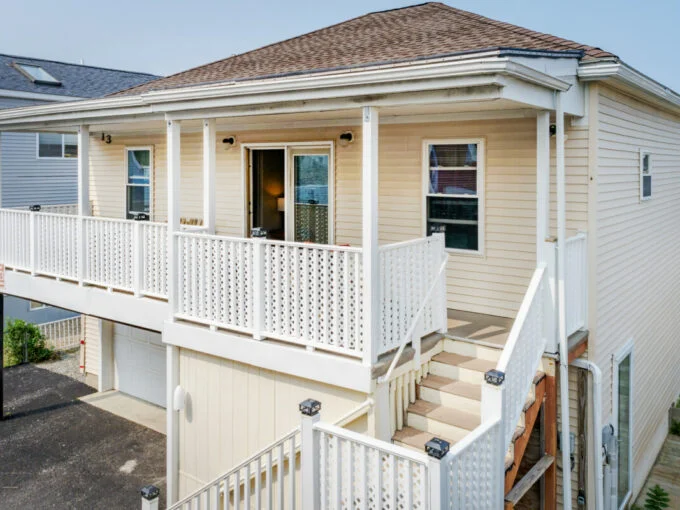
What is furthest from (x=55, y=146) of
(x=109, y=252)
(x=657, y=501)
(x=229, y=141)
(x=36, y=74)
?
(x=657, y=501)

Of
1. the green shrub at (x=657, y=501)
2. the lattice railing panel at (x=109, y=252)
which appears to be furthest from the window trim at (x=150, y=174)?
the green shrub at (x=657, y=501)

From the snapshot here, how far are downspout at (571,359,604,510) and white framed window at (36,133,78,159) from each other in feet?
59.7

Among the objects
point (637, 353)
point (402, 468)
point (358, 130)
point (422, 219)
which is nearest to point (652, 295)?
point (637, 353)

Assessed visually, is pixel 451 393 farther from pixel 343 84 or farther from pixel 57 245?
pixel 57 245

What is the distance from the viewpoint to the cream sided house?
514cm

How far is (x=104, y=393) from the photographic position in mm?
13242

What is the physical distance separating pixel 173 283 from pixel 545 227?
14.6ft

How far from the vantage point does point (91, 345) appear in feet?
47.1

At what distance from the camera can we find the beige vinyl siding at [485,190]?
6.98 metres

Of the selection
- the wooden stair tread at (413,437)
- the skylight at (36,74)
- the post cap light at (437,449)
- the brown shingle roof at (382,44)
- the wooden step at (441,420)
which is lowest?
the wooden stair tread at (413,437)

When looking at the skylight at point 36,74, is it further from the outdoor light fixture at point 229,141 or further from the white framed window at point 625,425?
the white framed window at point 625,425

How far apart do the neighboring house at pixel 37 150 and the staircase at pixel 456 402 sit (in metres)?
16.4

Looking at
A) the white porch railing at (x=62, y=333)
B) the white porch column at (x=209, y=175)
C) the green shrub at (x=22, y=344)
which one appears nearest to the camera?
the white porch column at (x=209, y=175)

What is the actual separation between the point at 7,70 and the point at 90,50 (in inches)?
2090
